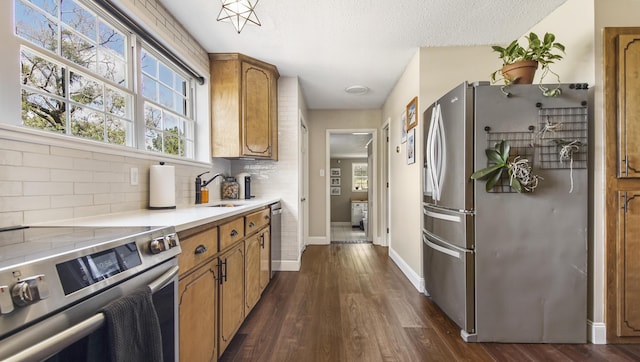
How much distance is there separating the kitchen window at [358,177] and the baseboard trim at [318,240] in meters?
3.87

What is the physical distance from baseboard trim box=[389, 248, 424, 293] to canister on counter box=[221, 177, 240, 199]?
6.84 feet

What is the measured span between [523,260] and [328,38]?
7.74ft

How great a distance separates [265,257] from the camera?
102 inches

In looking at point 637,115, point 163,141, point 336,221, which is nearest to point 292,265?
point 163,141

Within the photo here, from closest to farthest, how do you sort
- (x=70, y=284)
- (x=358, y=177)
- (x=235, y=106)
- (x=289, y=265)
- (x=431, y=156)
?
1. (x=70, y=284)
2. (x=431, y=156)
3. (x=235, y=106)
4. (x=289, y=265)
5. (x=358, y=177)

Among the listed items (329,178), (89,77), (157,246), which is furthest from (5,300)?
(329,178)

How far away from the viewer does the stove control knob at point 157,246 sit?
3.10ft

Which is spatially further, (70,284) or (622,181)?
(622,181)

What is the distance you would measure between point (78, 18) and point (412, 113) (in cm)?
275

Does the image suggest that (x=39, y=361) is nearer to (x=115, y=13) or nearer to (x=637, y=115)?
(x=115, y=13)

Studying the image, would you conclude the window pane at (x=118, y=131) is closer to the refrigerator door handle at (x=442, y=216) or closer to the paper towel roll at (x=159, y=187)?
the paper towel roll at (x=159, y=187)

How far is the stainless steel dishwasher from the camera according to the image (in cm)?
287

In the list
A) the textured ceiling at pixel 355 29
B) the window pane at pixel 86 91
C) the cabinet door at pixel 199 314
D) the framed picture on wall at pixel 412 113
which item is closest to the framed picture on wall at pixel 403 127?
the framed picture on wall at pixel 412 113

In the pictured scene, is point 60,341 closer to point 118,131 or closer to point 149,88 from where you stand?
point 118,131
